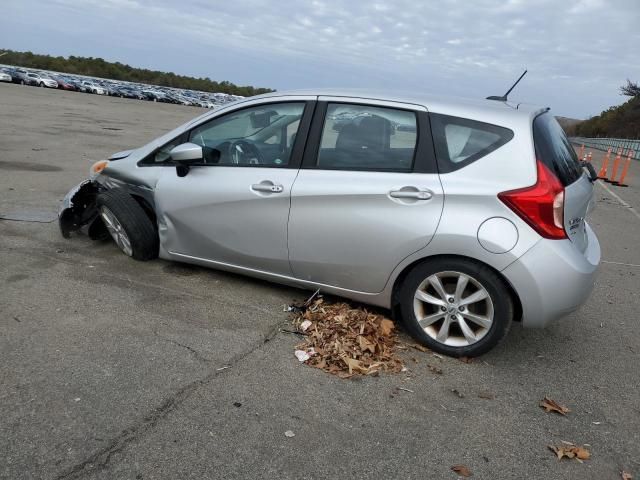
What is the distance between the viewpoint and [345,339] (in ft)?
12.4

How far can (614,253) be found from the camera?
7.55 metres

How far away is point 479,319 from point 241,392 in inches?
62.8

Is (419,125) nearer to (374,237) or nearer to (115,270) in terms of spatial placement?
(374,237)

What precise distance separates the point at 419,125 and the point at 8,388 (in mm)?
2935

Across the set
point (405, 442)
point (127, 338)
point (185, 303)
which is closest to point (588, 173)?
point (405, 442)

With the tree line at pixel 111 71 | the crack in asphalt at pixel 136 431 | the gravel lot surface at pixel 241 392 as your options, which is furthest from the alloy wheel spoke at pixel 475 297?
the tree line at pixel 111 71

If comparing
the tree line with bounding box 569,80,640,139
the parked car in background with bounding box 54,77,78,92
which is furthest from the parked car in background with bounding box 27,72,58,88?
the tree line with bounding box 569,80,640,139

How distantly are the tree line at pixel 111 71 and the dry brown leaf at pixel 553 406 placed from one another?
100218 millimetres

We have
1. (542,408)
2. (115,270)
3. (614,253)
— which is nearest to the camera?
(542,408)

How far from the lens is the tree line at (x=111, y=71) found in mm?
117812

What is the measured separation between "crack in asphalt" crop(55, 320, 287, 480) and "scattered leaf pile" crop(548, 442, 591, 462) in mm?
1860

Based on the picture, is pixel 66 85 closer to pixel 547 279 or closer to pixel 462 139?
pixel 462 139

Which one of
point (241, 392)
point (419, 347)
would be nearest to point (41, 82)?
point (419, 347)

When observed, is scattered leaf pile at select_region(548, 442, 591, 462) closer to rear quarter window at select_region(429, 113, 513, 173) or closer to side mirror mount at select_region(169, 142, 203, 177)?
rear quarter window at select_region(429, 113, 513, 173)
